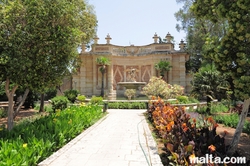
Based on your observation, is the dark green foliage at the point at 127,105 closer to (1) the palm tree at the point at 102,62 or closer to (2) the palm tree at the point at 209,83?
(2) the palm tree at the point at 209,83

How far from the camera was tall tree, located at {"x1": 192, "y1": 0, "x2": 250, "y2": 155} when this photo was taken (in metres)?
3.97

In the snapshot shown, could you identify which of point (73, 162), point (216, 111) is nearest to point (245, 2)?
point (73, 162)

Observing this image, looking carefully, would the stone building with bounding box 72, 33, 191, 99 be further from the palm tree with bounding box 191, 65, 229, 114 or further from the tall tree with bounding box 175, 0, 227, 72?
the palm tree with bounding box 191, 65, 229, 114

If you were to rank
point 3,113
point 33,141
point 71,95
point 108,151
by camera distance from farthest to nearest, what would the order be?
point 71,95 < point 3,113 < point 108,151 < point 33,141

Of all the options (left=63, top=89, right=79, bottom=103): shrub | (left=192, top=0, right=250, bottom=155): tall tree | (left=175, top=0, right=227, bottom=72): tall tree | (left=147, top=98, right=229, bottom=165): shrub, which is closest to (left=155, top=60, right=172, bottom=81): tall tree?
(left=175, top=0, right=227, bottom=72): tall tree

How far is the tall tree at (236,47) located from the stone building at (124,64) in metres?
19.1

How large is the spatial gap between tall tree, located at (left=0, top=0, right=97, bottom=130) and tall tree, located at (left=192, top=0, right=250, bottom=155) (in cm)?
432

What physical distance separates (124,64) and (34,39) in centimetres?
1895

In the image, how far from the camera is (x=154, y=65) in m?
23.3

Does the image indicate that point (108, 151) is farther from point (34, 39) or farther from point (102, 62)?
point (102, 62)

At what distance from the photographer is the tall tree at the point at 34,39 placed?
5.97m

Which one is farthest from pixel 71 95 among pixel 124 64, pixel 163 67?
pixel 163 67

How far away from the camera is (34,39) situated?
6.32 m

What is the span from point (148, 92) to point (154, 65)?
33.0 ft
